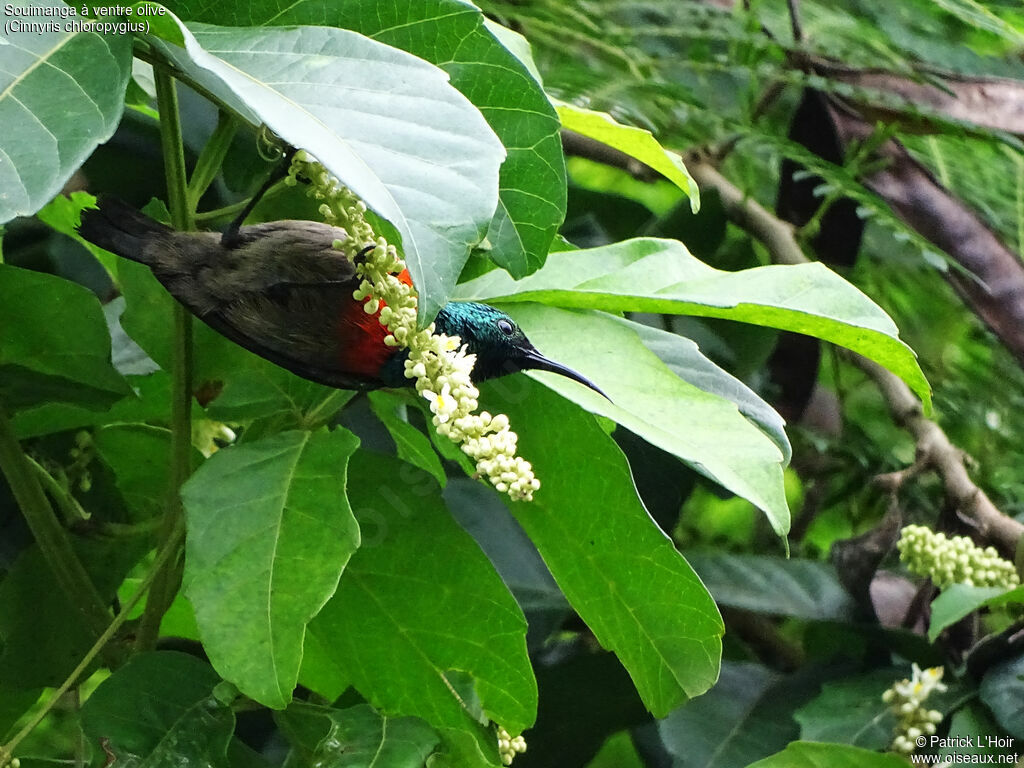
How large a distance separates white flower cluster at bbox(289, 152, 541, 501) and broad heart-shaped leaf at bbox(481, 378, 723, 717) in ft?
0.36

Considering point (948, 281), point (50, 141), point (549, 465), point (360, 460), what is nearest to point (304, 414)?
point (360, 460)

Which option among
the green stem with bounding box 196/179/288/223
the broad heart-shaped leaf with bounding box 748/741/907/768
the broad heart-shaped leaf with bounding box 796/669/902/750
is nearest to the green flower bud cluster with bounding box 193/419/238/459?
the green stem with bounding box 196/179/288/223

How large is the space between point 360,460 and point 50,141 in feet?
1.16

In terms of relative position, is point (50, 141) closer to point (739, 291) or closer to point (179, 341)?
point (179, 341)

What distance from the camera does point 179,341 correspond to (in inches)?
27.0

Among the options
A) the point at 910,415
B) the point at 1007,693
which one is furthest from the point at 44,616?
the point at 910,415

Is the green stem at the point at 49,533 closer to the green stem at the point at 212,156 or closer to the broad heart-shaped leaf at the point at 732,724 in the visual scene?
the green stem at the point at 212,156

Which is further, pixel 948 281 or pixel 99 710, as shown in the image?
pixel 948 281

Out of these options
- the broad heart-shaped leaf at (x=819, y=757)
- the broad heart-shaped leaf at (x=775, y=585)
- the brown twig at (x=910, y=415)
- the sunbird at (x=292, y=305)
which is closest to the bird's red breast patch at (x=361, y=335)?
the sunbird at (x=292, y=305)

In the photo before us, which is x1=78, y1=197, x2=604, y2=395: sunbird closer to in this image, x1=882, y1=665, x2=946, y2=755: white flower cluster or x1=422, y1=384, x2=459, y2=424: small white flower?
x1=422, y1=384, x2=459, y2=424: small white flower

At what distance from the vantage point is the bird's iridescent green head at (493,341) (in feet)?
2.10

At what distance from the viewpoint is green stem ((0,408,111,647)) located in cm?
73

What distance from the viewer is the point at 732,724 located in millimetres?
1172

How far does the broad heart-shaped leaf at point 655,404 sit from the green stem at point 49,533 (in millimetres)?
394
